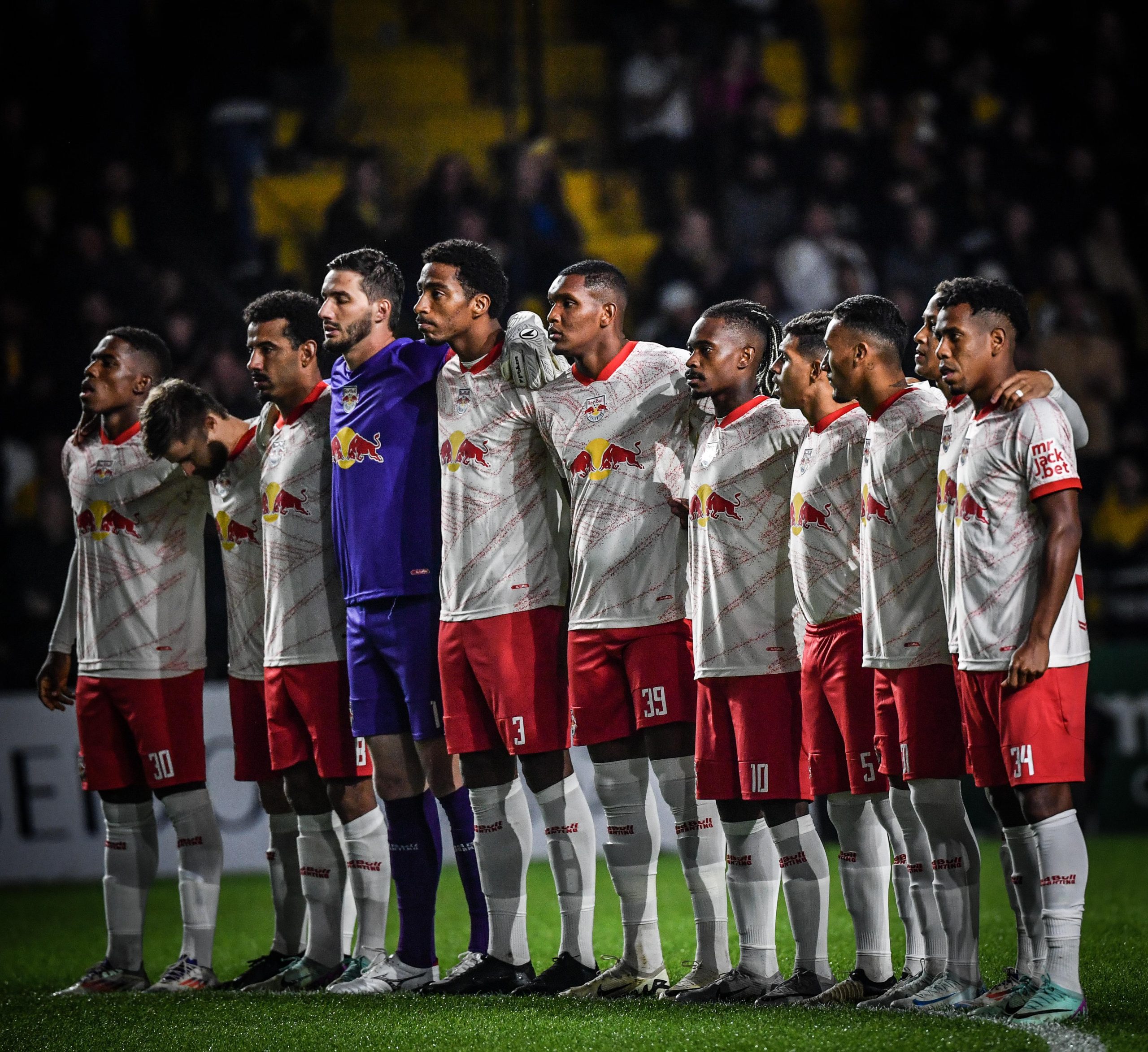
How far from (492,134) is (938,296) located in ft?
32.0

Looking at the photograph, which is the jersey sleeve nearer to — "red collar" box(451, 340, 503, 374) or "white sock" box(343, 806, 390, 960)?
"red collar" box(451, 340, 503, 374)

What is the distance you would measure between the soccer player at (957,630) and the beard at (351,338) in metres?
2.12

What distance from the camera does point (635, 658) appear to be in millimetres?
5270

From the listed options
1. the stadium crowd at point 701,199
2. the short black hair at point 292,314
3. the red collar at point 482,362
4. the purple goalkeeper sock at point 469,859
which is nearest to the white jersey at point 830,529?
the red collar at point 482,362

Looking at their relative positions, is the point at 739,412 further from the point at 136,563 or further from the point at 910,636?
the point at 136,563

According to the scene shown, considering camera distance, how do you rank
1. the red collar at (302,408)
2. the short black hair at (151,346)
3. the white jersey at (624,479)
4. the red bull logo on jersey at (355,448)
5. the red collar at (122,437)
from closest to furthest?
A: the white jersey at (624,479) < the red bull logo on jersey at (355,448) < the red collar at (302,408) < the red collar at (122,437) < the short black hair at (151,346)

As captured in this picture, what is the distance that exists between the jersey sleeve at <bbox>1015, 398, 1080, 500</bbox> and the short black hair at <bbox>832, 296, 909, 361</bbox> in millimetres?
615

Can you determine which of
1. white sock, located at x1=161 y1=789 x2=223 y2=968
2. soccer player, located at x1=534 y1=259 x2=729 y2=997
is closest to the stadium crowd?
white sock, located at x1=161 y1=789 x2=223 y2=968

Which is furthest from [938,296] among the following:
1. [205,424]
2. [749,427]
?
[205,424]

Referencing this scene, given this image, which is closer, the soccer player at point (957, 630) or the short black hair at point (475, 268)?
the soccer player at point (957, 630)

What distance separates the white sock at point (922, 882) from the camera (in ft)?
15.8

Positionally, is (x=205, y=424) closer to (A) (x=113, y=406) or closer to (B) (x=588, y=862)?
(A) (x=113, y=406)

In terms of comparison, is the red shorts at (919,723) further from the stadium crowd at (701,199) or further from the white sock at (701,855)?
the stadium crowd at (701,199)

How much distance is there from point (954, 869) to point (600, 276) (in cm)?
234
